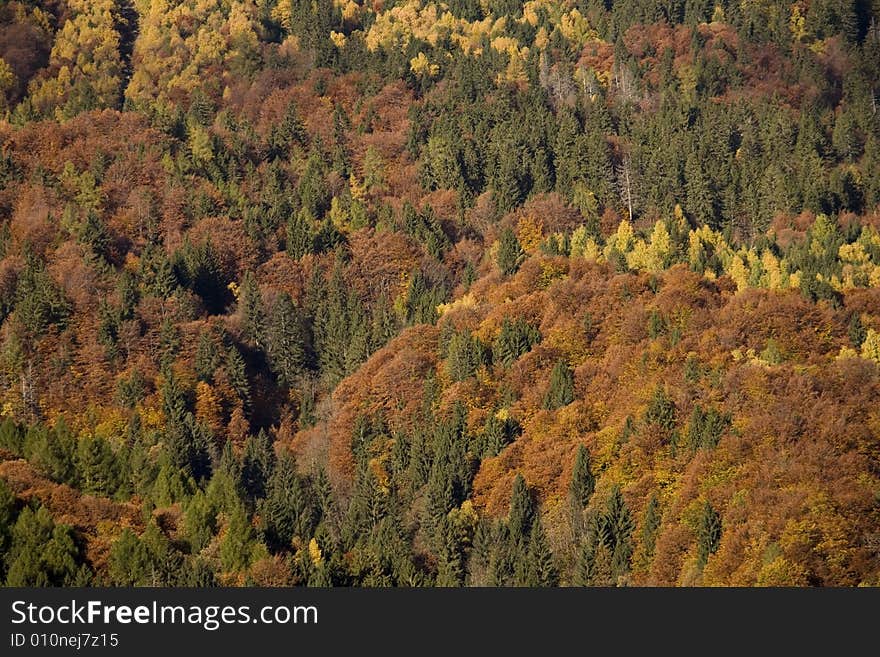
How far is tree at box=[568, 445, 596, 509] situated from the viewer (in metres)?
128

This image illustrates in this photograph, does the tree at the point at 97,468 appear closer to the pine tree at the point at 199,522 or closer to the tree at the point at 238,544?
the pine tree at the point at 199,522

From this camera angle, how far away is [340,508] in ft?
437

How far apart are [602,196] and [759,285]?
37.1 metres

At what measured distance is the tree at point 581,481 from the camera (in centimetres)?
12826

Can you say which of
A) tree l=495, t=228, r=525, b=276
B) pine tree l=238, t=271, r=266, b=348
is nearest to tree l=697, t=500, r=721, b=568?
tree l=495, t=228, r=525, b=276

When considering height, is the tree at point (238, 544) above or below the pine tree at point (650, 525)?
above

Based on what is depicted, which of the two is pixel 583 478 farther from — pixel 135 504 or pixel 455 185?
pixel 455 185

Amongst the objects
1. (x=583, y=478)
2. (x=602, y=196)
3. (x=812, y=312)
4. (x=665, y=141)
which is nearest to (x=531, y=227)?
(x=602, y=196)

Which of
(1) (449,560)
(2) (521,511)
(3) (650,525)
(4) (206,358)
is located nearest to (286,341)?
(4) (206,358)

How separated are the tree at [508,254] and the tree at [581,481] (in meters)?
43.9

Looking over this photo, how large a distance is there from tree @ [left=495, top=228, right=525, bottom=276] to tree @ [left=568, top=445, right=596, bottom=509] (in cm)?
4387

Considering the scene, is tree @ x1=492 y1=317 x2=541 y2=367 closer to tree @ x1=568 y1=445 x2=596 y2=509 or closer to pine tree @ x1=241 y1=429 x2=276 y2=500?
tree @ x1=568 y1=445 x2=596 y2=509

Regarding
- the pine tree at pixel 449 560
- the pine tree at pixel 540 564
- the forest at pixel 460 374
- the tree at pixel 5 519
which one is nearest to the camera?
the tree at pixel 5 519

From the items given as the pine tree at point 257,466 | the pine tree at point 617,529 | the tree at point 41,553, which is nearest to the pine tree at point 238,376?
the pine tree at point 257,466
